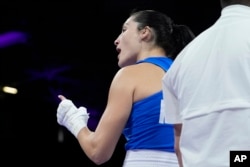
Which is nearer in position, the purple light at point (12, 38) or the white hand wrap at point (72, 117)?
→ the white hand wrap at point (72, 117)

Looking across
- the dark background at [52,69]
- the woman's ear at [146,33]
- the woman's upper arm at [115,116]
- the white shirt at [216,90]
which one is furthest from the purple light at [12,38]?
the white shirt at [216,90]

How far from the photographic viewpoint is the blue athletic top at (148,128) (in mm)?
1385

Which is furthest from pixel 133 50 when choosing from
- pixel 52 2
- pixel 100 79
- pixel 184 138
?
pixel 100 79

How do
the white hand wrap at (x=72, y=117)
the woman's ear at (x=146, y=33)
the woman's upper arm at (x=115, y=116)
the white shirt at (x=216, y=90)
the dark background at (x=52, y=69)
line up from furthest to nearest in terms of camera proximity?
1. the dark background at (x=52, y=69)
2. the woman's ear at (x=146, y=33)
3. the white hand wrap at (x=72, y=117)
4. the woman's upper arm at (x=115, y=116)
5. the white shirt at (x=216, y=90)

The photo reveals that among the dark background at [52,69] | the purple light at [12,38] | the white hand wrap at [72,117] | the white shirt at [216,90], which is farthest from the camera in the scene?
the purple light at [12,38]

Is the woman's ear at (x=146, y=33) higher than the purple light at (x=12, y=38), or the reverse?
the woman's ear at (x=146, y=33)

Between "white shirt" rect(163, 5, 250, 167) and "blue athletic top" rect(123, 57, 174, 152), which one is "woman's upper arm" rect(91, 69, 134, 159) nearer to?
"blue athletic top" rect(123, 57, 174, 152)

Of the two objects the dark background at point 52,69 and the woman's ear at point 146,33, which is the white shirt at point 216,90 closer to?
the woman's ear at point 146,33

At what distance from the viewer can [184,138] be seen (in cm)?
98

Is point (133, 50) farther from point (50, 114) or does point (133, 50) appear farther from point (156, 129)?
point (50, 114)

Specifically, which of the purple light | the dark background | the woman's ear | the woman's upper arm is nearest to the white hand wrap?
the woman's upper arm

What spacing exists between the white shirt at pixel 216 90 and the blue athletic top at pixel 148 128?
0.37 meters

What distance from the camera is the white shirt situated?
2.96 ft

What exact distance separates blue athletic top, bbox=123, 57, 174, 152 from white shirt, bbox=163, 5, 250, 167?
14.4 inches
